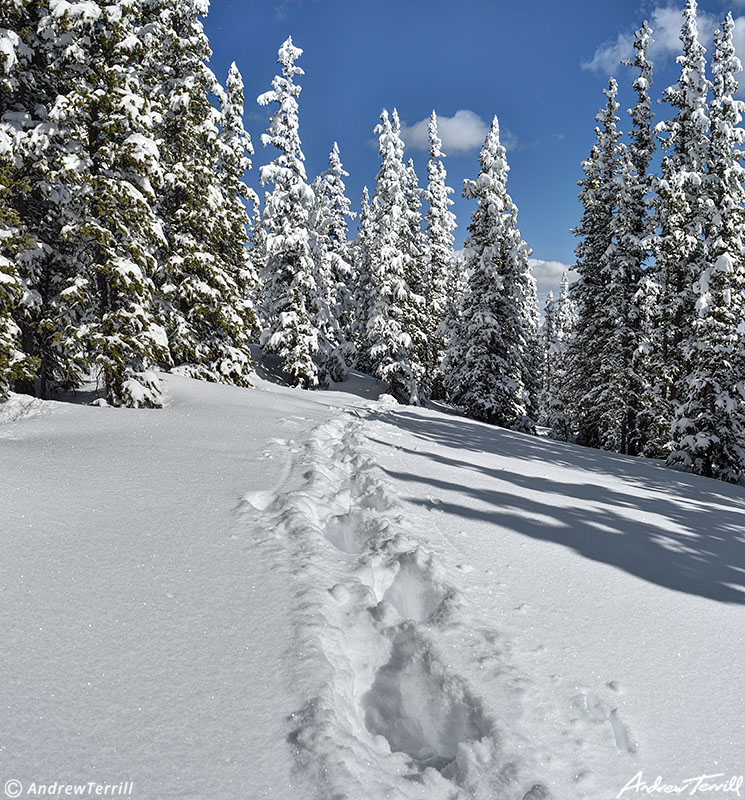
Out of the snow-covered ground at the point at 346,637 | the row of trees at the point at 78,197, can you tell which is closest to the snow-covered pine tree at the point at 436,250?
the row of trees at the point at 78,197

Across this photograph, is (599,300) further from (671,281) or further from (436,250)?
(436,250)

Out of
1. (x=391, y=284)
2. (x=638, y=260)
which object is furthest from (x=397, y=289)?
(x=638, y=260)

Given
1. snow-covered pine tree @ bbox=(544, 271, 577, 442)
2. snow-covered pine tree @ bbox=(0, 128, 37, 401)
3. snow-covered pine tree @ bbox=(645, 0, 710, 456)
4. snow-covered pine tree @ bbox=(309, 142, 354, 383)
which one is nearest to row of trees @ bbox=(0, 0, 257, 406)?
snow-covered pine tree @ bbox=(0, 128, 37, 401)

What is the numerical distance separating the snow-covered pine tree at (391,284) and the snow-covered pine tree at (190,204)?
9490 mm

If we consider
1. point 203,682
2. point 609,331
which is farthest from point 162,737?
point 609,331

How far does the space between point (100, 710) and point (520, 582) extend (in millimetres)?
3229

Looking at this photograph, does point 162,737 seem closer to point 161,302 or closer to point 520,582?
point 520,582

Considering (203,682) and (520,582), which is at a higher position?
(520,582)

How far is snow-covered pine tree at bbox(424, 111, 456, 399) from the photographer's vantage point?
31.4 m

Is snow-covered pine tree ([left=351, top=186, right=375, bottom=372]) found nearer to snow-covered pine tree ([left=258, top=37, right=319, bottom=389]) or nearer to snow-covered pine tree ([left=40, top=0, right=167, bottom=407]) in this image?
snow-covered pine tree ([left=258, top=37, right=319, bottom=389])

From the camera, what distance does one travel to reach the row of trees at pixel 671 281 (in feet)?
45.1

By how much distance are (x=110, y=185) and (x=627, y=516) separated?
1148 centimetres

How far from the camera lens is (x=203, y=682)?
2.75 m

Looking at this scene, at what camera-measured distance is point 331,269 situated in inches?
1230
